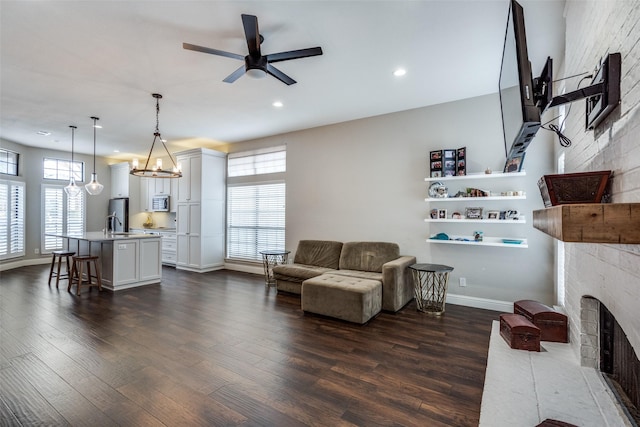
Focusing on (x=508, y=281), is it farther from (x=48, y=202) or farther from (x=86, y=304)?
(x=48, y=202)

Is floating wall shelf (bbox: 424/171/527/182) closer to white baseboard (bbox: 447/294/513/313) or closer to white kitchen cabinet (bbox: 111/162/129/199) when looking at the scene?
white baseboard (bbox: 447/294/513/313)

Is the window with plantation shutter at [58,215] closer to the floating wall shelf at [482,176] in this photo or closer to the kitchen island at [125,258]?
the kitchen island at [125,258]

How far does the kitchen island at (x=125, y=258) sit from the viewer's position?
4.92 metres

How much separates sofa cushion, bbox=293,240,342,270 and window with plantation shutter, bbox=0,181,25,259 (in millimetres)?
6708

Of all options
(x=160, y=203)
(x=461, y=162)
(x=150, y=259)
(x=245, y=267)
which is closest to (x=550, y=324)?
(x=461, y=162)

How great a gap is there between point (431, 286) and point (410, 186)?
1511mm

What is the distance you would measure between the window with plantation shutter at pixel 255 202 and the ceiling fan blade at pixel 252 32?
352 centimetres

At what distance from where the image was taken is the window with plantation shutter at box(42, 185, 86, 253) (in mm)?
7426

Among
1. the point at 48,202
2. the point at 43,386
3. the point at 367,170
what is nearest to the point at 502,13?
the point at 367,170

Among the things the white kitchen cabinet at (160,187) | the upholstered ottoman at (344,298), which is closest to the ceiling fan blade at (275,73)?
the upholstered ottoman at (344,298)

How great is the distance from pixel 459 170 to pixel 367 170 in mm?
1426

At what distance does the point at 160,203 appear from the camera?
25.3 ft

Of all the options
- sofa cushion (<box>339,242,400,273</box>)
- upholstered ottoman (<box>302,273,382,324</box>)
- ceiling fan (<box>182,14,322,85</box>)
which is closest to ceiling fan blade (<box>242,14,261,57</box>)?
ceiling fan (<box>182,14,322,85</box>)

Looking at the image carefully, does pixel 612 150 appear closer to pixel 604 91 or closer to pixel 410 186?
pixel 604 91
